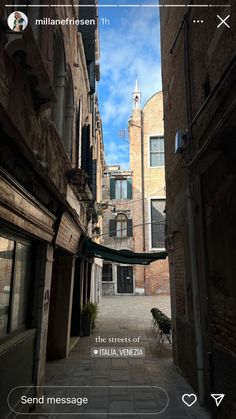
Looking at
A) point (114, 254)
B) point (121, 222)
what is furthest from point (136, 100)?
point (114, 254)

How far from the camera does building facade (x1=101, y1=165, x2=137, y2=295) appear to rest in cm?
2344

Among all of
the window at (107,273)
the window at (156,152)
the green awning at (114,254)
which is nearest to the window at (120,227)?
the window at (107,273)

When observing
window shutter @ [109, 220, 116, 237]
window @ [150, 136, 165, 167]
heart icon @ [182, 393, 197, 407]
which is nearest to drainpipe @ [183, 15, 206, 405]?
heart icon @ [182, 393, 197, 407]

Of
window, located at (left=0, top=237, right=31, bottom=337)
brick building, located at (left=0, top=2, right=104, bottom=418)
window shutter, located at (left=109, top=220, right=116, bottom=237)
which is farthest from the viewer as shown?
window shutter, located at (left=109, top=220, right=116, bottom=237)

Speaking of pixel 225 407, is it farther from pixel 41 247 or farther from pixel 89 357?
pixel 89 357

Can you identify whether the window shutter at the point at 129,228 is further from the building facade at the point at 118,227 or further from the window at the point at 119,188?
the window at the point at 119,188

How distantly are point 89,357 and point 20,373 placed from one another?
141 inches

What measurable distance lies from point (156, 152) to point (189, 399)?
21.4 metres

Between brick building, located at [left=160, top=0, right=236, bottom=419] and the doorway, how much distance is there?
1701cm

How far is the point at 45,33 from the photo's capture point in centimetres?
388

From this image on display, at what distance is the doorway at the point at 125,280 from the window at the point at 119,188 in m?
5.56

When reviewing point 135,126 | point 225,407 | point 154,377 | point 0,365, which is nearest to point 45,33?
point 0,365

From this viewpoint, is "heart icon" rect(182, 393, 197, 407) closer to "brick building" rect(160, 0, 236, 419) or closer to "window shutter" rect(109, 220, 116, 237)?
"brick building" rect(160, 0, 236, 419)

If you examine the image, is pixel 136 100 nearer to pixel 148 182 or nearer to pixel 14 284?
pixel 148 182
